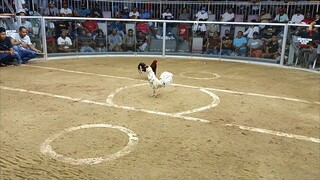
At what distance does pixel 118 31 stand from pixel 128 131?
26.2 feet

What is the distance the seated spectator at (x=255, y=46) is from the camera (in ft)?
34.1

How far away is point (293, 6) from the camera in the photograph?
13.7 m

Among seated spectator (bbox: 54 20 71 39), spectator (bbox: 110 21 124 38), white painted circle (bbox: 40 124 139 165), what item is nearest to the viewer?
white painted circle (bbox: 40 124 139 165)

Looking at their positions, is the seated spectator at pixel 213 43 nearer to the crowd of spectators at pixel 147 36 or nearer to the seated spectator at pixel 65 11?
the crowd of spectators at pixel 147 36

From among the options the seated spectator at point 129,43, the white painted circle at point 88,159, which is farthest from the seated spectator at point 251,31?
the white painted circle at point 88,159

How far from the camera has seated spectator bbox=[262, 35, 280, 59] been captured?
10062 mm

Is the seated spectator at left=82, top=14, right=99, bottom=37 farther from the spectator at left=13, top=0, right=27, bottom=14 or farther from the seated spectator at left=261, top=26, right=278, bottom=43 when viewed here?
the seated spectator at left=261, top=26, right=278, bottom=43

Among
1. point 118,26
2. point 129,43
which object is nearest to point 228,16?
point 129,43

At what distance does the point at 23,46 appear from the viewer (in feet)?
31.7

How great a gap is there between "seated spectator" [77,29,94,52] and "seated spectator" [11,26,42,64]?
1789mm

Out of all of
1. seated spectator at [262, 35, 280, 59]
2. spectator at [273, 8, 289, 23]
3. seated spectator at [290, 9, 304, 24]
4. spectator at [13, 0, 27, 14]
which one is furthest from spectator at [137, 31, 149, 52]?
seated spectator at [290, 9, 304, 24]

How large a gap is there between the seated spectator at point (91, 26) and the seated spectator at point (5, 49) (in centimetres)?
284

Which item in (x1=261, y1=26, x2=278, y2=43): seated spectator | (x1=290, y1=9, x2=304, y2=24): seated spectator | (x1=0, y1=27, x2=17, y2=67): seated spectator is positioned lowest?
(x1=0, y1=27, x2=17, y2=67): seated spectator

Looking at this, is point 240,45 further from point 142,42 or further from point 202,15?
point 202,15
